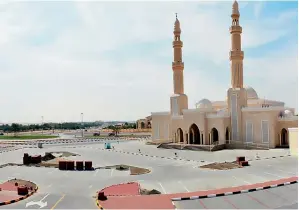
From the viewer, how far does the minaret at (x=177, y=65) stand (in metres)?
44.9

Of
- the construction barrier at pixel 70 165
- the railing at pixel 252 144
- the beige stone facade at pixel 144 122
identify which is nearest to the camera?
the construction barrier at pixel 70 165

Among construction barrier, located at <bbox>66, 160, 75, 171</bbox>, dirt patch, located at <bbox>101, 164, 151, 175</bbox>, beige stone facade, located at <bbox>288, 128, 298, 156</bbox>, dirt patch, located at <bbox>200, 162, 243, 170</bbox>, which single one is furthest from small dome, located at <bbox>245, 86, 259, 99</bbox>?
construction barrier, located at <bbox>66, 160, 75, 171</bbox>

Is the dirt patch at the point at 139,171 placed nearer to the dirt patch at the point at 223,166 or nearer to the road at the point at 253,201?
the dirt patch at the point at 223,166

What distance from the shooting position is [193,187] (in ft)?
59.5

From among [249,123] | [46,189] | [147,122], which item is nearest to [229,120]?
[249,123]

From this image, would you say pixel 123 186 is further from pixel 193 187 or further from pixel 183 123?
pixel 183 123

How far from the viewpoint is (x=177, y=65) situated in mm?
44906

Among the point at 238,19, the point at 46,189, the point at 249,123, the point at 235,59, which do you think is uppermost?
the point at 238,19

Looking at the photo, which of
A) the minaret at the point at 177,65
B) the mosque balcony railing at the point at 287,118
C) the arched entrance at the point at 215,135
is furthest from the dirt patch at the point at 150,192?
the minaret at the point at 177,65

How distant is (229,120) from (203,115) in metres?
3.18

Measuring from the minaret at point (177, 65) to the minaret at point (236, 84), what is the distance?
7.84 m

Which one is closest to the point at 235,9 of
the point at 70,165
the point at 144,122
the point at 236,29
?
the point at 236,29

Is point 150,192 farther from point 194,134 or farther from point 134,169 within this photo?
point 194,134

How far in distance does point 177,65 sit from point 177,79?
194cm
